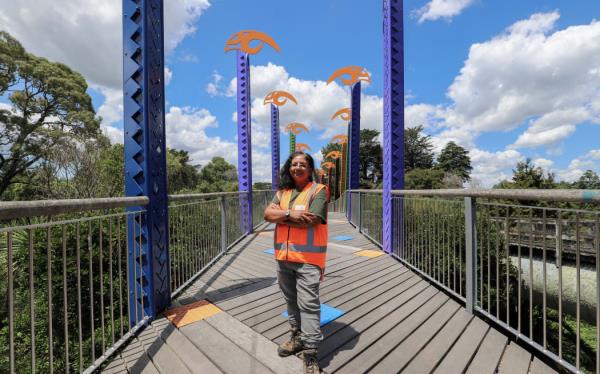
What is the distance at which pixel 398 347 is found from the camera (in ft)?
7.63

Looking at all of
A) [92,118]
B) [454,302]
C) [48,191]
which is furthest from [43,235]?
[92,118]

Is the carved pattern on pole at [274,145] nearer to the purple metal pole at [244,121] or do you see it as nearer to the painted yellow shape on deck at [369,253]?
the purple metal pole at [244,121]

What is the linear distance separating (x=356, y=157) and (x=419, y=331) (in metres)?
7.81

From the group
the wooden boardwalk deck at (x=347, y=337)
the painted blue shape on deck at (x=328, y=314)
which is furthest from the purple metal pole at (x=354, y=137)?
the painted blue shape on deck at (x=328, y=314)

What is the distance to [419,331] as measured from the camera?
2.60 m

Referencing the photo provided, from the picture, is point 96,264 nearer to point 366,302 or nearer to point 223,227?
point 223,227

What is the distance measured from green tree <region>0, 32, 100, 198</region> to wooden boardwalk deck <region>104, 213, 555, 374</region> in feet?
64.1

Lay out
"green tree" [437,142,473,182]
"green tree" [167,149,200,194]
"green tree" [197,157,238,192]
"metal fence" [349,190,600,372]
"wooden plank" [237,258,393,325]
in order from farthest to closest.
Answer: "green tree" [197,157,238,192], "green tree" [437,142,473,182], "green tree" [167,149,200,194], "wooden plank" [237,258,393,325], "metal fence" [349,190,600,372]

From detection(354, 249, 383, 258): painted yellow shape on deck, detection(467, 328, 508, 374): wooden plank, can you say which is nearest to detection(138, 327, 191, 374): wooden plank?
detection(467, 328, 508, 374): wooden plank

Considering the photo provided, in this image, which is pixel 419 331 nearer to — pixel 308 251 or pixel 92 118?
pixel 308 251

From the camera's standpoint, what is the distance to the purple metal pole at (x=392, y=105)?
5.35 metres

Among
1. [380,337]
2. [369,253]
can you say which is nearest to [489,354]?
[380,337]

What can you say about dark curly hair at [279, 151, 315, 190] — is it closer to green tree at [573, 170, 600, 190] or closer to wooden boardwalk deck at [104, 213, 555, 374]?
wooden boardwalk deck at [104, 213, 555, 374]

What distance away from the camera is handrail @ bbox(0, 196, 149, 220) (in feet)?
4.67
